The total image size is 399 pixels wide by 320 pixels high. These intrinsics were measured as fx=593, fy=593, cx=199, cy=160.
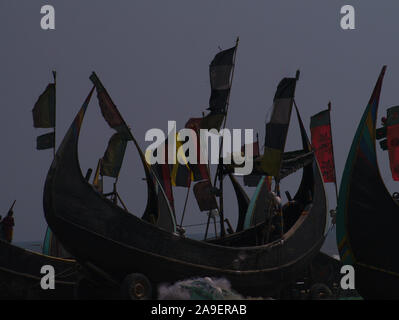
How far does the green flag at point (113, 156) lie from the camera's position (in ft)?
78.4

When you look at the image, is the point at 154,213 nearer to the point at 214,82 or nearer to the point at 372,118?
the point at 214,82

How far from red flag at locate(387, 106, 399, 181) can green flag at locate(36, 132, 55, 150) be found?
39.2 feet

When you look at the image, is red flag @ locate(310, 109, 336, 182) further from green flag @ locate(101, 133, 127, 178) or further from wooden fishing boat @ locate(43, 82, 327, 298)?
wooden fishing boat @ locate(43, 82, 327, 298)

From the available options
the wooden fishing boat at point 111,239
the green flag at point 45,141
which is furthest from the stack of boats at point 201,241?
the green flag at point 45,141

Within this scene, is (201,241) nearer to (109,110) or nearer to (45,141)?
(109,110)

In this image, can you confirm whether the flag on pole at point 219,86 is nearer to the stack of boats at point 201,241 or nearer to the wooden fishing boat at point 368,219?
the stack of boats at point 201,241

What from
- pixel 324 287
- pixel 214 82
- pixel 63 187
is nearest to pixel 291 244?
pixel 324 287

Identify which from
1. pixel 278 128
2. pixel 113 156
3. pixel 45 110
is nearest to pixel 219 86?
pixel 278 128

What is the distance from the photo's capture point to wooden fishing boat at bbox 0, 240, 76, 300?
19672 millimetres

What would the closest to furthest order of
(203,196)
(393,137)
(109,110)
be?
(393,137) → (109,110) → (203,196)

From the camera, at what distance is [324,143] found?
24531 mm

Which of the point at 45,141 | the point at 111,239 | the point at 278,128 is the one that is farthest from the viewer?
the point at 45,141

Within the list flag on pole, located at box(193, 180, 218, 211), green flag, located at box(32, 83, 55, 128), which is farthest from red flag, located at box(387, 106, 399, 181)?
green flag, located at box(32, 83, 55, 128)

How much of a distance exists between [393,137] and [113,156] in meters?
11.0
